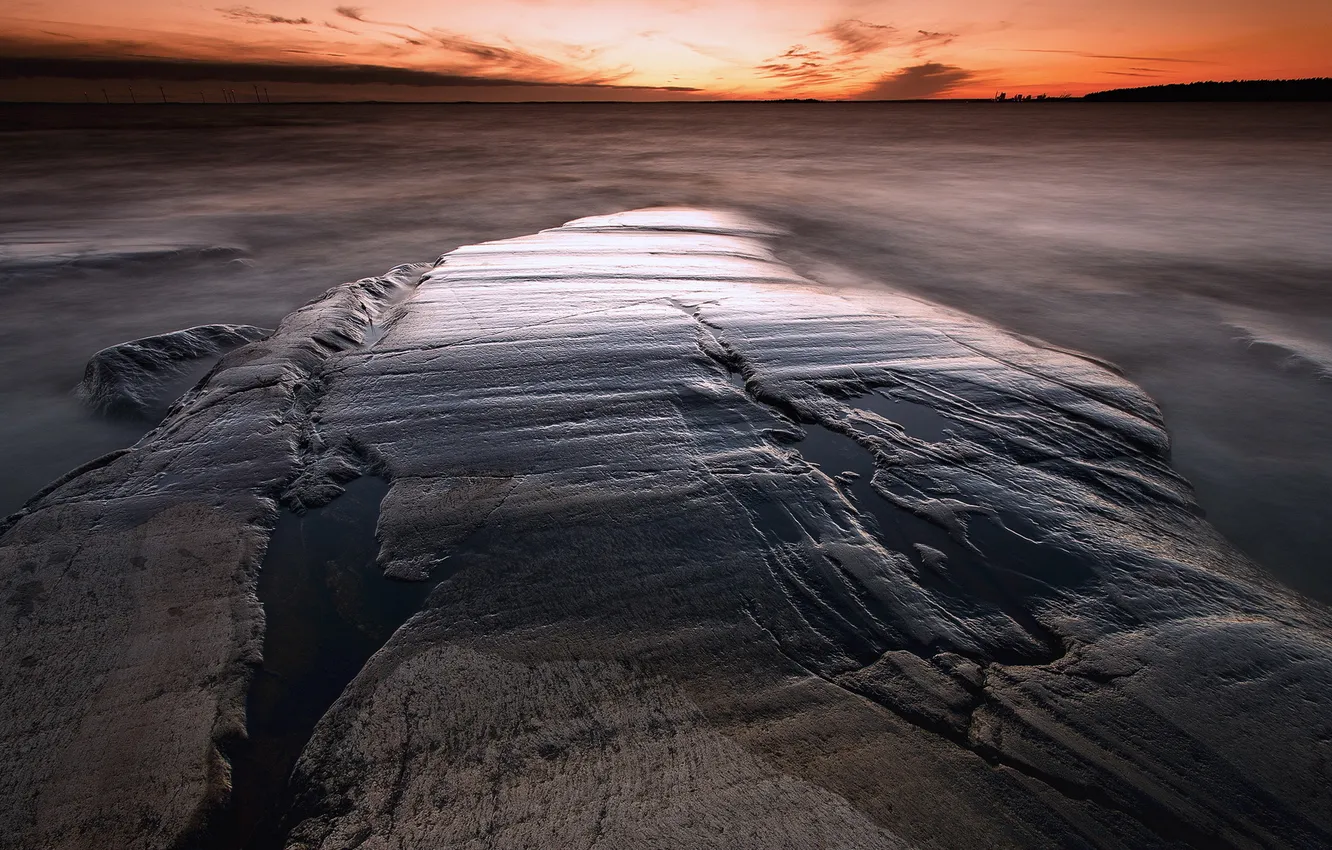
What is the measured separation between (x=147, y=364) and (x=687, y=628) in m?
2.88

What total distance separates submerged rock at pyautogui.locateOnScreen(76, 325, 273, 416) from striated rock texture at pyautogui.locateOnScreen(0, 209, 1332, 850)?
423 millimetres

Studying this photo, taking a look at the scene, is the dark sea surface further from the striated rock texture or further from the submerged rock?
the striated rock texture

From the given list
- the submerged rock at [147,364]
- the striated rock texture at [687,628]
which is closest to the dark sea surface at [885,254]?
the submerged rock at [147,364]

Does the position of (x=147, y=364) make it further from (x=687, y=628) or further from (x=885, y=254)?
(x=885, y=254)

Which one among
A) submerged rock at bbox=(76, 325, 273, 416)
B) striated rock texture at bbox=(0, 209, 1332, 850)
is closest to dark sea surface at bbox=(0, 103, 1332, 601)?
submerged rock at bbox=(76, 325, 273, 416)

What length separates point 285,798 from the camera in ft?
3.75

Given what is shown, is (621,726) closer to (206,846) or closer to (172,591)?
(206,846)

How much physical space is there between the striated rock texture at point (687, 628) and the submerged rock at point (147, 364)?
0.42m

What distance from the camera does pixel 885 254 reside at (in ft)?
18.0

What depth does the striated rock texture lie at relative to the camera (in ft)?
3.63

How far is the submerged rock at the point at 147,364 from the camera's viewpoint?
2623 mm

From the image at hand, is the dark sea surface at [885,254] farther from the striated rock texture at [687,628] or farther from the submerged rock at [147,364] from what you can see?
the striated rock texture at [687,628]

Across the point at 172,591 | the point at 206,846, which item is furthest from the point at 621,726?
the point at 172,591

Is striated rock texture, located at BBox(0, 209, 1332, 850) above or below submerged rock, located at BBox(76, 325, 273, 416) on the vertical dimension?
above
